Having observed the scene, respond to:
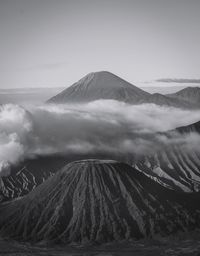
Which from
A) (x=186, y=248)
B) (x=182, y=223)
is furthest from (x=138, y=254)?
(x=182, y=223)

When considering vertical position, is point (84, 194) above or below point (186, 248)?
above

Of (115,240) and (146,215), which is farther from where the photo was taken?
(146,215)

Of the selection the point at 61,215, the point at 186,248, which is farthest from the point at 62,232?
the point at 186,248

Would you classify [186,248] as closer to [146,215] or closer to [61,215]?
[146,215]

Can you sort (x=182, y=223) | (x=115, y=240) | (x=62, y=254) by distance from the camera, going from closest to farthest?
(x=62, y=254), (x=115, y=240), (x=182, y=223)

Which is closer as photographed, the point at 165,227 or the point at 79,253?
the point at 79,253

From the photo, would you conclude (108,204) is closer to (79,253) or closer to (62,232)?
(62,232)

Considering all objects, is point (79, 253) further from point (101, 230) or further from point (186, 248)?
point (186, 248)

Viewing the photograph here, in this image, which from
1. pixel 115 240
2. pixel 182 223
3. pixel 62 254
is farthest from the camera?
pixel 182 223

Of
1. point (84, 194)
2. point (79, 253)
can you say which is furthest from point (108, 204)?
point (79, 253)
